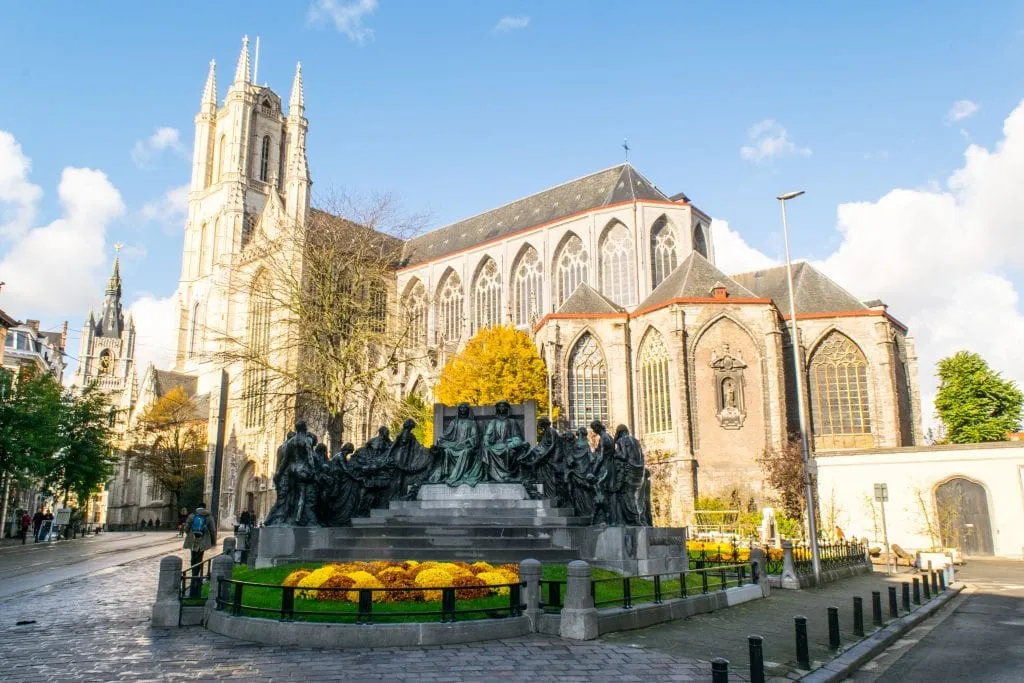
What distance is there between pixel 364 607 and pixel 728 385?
32.0 m

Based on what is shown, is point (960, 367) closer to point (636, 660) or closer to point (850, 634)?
point (850, 634)

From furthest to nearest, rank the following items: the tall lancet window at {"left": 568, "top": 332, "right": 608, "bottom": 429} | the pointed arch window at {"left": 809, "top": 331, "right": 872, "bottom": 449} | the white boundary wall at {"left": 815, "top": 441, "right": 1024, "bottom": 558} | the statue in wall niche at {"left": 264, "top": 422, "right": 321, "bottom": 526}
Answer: the tall lancet window at {"left": 568, "top": 332, "right": 608, "bottom": 429} < the pointed arch window at {"left": 809, "top": 331, "right": 872, "bottom": 449} < the white boundary wall at {"left": 815, "top": 441, "right": 1024, "bottom": 558} < the statue in wall niche at {"left": 264, "top": 422, "right": 321, "bottom": 526}

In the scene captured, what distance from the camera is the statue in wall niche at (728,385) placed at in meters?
37.1

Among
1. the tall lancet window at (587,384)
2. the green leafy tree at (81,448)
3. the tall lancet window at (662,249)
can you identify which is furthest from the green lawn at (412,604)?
the tall lancet window at (662,249)

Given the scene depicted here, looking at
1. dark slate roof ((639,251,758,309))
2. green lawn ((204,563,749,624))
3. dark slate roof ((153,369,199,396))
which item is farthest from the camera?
dark slate roof ((153,369,199,396))

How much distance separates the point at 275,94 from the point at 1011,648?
7144 centimetres

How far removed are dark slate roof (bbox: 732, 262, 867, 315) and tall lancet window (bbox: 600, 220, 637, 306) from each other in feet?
22.5

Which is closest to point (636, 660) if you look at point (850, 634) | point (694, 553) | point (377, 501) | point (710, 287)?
point (850, 634)

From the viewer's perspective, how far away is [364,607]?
8320mm

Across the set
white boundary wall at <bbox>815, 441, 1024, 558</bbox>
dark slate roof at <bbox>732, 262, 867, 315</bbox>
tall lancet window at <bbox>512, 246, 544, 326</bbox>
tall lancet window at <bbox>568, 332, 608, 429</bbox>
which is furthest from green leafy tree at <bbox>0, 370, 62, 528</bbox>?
dark slate roof at <bbox>732, 262, 867, 315</bbox>

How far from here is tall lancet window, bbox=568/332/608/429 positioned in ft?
133

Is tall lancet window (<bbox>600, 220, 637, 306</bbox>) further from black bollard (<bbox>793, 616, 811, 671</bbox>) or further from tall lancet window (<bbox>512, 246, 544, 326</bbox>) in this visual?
black bollard (<bbox>793, 616, 811, 671</bbox>)

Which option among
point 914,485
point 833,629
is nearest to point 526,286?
point 914,485

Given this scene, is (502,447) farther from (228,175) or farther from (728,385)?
(228,175)
